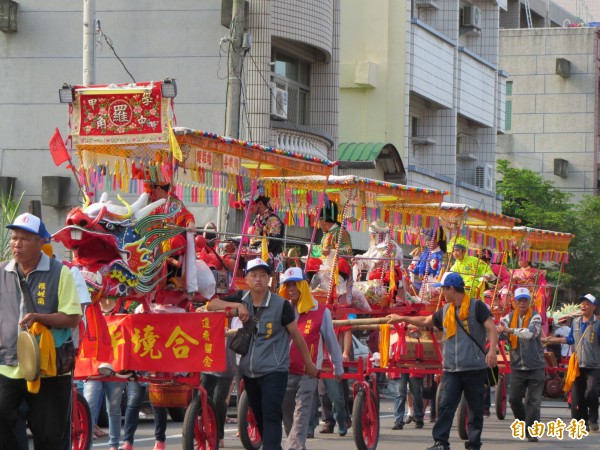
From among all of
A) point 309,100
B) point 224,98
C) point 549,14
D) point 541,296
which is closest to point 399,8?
point 309,100

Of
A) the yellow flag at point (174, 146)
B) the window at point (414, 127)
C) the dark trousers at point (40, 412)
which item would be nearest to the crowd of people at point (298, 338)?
the dark trousers at point (40, 412)

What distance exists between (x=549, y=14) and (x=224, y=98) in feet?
103

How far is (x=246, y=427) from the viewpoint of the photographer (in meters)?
13.8

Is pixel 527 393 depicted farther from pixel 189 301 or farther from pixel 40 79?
pixel 40 79

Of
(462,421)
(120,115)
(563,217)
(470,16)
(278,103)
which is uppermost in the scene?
(470,16)

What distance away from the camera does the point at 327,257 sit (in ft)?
54.6

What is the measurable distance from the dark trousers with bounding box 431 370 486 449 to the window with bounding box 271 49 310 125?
44.9 feet

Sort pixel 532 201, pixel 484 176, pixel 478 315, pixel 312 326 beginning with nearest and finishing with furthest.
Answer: pixel 312 326, pixel 478 315, pixel 484 176, pixel 532 201

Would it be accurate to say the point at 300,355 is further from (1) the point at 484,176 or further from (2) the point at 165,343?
(1) the point at 484,176

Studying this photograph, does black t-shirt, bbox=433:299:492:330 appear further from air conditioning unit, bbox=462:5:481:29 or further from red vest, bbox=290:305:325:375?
air conditioning unit, bbox=462:5:481:29

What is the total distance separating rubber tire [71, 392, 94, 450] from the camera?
12.4 meters

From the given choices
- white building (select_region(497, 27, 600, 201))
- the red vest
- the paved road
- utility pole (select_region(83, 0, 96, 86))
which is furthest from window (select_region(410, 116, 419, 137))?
the red vest

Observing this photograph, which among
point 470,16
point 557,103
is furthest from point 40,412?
point 557,103

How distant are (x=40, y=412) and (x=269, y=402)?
2.89m
